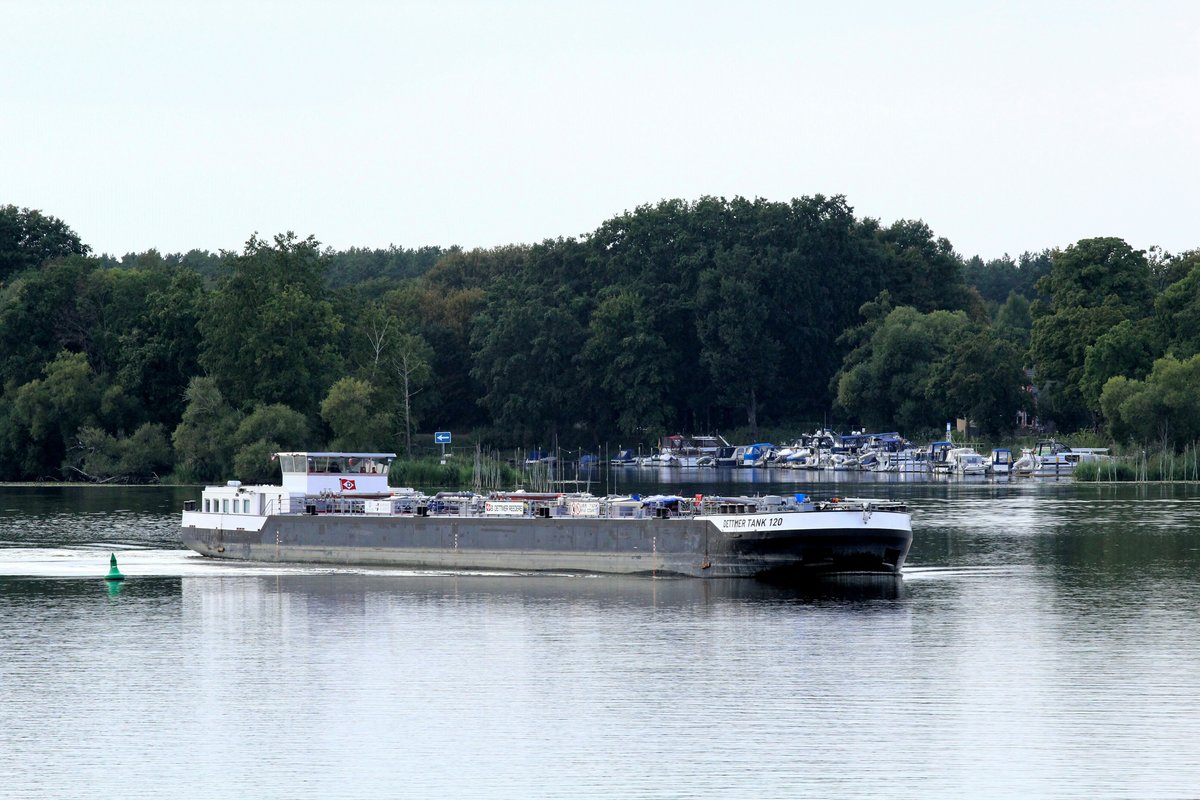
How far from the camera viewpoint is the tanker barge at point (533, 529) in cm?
7525

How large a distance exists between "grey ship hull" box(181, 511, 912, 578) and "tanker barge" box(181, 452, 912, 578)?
5 centimetres

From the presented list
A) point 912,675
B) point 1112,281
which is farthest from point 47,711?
point 1112,281

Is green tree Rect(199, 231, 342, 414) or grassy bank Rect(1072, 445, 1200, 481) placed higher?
green tree Rect(199, 231, 342, 414)

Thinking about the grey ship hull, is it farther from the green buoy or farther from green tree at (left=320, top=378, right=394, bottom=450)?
green tree at (left=320, top=378, right=394, bottom=450)

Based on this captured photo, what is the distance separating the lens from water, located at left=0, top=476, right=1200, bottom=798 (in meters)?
41.0

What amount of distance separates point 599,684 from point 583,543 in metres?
28.3

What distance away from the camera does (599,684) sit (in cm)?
5206

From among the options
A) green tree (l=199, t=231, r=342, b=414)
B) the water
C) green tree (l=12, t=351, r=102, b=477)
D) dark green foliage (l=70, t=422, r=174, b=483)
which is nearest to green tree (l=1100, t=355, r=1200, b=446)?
green tree (l=199, t=231, r=342, b=414)

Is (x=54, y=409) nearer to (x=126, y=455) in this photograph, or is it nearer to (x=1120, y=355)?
(x=126, y=455)

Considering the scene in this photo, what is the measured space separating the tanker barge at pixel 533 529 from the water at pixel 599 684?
68.5 inches

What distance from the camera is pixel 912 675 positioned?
2084 inches

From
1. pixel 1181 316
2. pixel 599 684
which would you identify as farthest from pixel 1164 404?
pixel 599 684

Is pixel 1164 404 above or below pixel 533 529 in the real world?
above

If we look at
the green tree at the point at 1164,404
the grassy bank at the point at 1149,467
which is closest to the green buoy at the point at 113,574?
the grassy bank at the point at 1149,467
